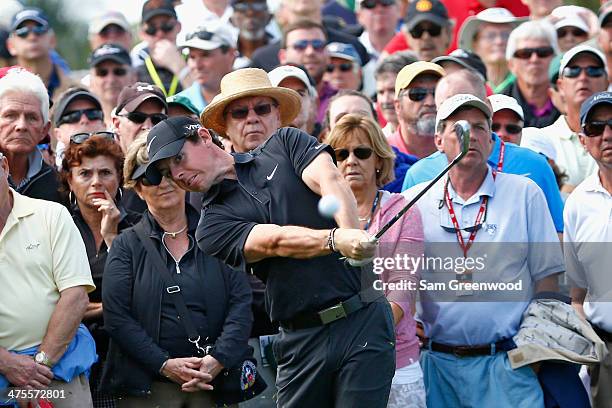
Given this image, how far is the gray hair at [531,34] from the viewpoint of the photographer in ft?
37.8

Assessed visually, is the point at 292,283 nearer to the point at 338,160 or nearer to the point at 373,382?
the point at 373,382

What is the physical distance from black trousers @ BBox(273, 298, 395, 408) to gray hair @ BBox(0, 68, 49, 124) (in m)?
3.25

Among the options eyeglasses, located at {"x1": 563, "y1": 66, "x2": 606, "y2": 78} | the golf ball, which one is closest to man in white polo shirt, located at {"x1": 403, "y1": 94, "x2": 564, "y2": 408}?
eyeglasses, located at {"x1": 563, "y1": 66, "x2": 606, "y2": 78}

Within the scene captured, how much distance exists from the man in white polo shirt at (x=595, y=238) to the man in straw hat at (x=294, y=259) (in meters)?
2.18

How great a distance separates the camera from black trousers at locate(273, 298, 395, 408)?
7.06m

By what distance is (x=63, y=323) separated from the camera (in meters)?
7.97

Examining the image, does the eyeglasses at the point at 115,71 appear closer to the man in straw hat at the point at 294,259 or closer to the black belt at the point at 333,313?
the man in straw hat at the point at 294,259

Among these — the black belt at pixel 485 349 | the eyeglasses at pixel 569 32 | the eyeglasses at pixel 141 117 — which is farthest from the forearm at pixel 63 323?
the eyeglasses at pixel 569 32

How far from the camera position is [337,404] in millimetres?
7129

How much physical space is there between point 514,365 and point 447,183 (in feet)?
4.26

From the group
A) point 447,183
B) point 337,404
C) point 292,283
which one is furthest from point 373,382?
point 447,183

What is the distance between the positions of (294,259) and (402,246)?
5.00 ft

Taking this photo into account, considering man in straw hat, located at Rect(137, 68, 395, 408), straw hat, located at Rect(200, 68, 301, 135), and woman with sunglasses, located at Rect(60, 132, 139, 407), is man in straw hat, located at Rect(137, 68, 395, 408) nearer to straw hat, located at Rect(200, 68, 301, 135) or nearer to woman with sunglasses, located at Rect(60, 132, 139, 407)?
straw hat, located at Rect(200, 68, 301, 135)

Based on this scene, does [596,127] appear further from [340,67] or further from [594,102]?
[340,67]
